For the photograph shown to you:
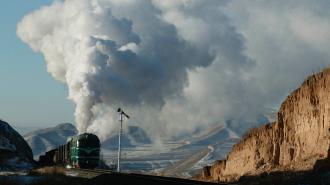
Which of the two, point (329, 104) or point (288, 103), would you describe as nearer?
point (329, 104)

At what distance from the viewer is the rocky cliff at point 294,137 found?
44594mm

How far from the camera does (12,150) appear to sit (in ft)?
208

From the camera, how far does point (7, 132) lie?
70938 mm

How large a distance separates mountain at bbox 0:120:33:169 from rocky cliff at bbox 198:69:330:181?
1869cm

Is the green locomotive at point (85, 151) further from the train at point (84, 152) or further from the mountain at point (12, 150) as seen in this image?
the mountain at point (12, 150)

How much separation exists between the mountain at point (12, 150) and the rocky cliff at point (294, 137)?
1869 cm

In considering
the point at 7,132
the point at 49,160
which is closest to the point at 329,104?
the point at 49,160

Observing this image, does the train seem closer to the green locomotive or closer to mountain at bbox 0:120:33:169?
the green locomotive

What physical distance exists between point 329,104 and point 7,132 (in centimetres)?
3845

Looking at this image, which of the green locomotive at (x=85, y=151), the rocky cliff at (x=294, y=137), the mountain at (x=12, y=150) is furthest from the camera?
the mountain at (x=12, y=150)

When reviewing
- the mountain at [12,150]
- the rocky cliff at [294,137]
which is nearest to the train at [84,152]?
→ the mountain at [12,150]

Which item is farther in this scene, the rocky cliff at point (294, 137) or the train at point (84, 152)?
the train at point (84, 152)

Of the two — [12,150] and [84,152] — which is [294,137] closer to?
[84,152]

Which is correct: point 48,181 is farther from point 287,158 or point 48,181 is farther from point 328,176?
point 287,158
